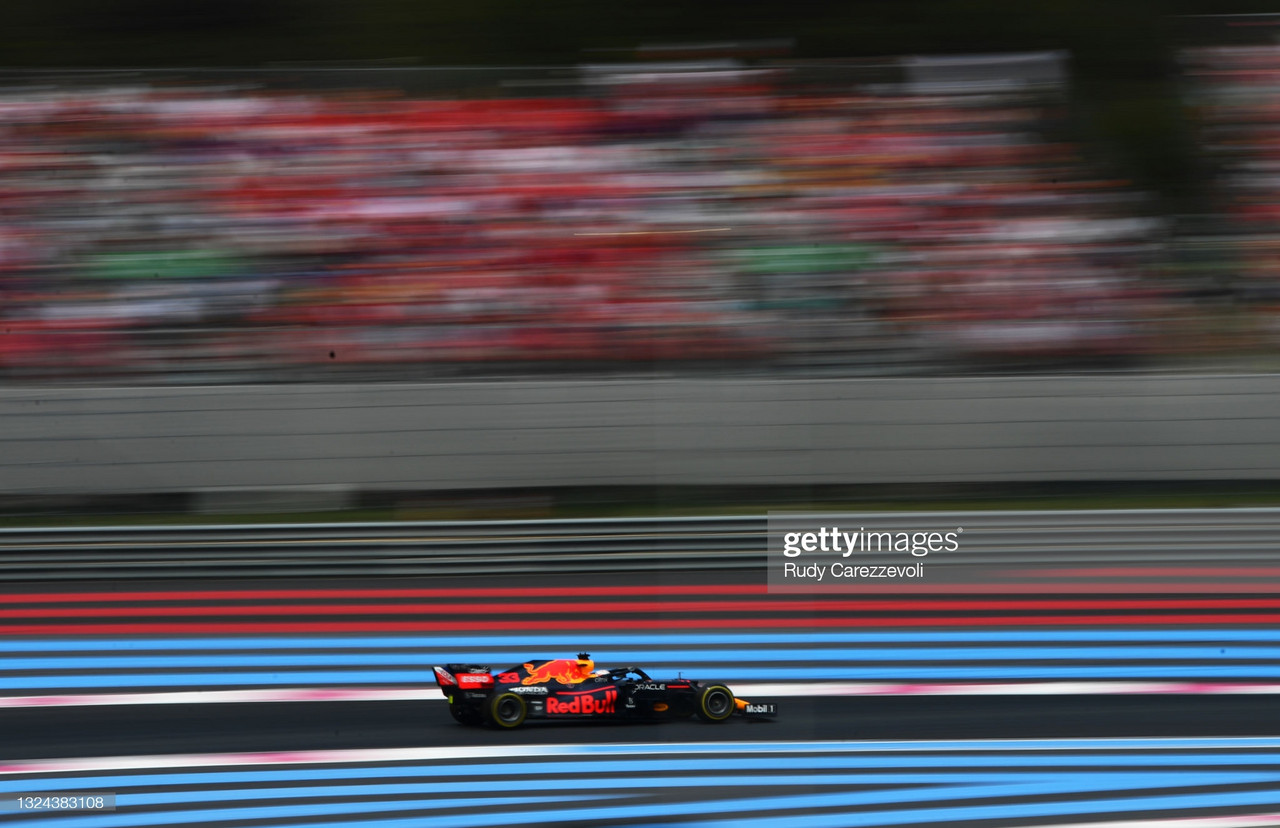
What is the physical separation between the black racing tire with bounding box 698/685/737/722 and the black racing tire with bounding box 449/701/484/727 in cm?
83

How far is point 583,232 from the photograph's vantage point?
741cm

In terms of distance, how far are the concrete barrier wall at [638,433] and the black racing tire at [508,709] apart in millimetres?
2281

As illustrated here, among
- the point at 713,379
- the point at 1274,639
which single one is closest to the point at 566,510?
the point at 713,379

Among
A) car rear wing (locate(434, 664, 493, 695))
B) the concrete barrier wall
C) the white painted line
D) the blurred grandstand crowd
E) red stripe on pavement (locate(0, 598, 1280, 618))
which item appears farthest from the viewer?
the blurred grandstand crowd

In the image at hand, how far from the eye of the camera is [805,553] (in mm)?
5969

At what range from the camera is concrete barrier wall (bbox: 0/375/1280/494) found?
648 cm

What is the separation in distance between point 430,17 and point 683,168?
3.05 meters

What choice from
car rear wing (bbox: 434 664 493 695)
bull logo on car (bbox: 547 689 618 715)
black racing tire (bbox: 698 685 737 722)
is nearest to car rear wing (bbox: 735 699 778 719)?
black racing tire (bbox: 698 685 737 722)

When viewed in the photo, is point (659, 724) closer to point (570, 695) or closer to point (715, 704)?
point (715, 704)

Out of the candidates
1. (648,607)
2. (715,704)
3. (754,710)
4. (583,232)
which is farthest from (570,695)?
(583,232)

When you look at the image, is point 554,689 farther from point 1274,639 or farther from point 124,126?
point 124,126

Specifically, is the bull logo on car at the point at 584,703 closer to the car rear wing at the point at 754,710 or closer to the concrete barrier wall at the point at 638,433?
the car rear wing at the point at 754,710

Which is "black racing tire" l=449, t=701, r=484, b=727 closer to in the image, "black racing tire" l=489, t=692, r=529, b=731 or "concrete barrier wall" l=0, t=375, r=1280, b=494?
"black racing tire" l=489, t=692, r=529, b=731

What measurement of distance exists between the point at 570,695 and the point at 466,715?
1.47 feet
